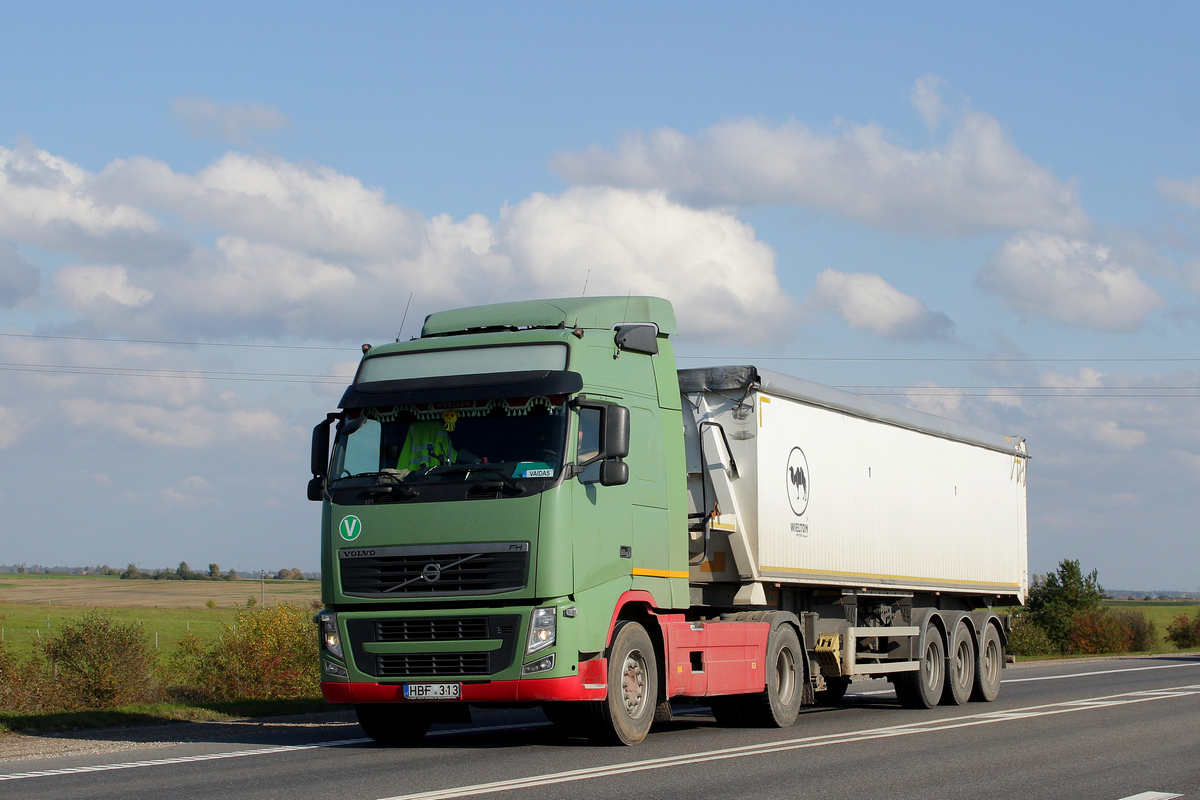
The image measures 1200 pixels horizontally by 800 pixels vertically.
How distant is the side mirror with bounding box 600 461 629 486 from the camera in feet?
34.4

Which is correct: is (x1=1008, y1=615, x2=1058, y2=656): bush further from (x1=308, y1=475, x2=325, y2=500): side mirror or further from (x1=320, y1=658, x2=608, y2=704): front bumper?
(x1=308, y1=475, x2=325, y2=500): side mirror

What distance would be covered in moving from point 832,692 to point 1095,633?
2209 inches

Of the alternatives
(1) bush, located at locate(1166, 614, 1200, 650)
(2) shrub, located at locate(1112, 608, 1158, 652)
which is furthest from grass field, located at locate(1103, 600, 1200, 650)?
(2) shrub, located at locate(1112, 608, 1158, 652)

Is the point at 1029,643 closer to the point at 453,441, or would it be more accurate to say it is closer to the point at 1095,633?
the point at 1095,633

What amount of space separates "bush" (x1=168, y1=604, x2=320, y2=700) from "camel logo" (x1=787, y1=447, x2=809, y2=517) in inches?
601

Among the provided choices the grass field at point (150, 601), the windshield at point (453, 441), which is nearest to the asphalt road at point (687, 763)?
the windshield at point (453, 441)

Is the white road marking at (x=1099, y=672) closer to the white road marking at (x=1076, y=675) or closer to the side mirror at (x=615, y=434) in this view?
the white road marking at (x=1076, y=675)

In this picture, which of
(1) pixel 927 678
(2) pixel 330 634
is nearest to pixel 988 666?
(1) pixel 927 678

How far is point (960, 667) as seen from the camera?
18234 millimetres

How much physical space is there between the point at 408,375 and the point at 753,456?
3.98 metres

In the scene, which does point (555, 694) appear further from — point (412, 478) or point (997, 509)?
point (997, 509)

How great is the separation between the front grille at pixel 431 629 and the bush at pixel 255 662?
52.2ft

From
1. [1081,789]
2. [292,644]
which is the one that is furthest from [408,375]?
[292,644]

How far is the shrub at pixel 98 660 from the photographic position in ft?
73.9
